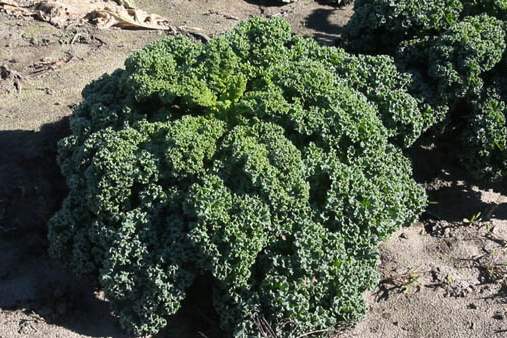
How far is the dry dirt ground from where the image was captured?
552 cm

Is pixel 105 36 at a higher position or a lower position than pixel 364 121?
lower

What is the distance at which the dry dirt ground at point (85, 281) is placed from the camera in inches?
217

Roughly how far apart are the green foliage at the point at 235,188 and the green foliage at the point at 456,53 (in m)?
0.65

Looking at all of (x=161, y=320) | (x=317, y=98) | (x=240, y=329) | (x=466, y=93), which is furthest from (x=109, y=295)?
(x=466, y=93)

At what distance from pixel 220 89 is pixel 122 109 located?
828mm

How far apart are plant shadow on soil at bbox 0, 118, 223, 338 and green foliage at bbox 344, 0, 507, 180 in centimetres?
281

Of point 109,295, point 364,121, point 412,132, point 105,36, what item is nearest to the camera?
point 109,295

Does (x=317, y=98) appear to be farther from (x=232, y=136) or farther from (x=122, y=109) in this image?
(x=122, y=109)

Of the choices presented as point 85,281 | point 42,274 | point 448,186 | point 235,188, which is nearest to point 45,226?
point 42,274

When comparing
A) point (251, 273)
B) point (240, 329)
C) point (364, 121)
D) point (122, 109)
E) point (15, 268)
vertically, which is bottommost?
point (15, 268)

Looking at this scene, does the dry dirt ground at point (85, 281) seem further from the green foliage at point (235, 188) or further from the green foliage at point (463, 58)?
the green foliage at point (463, 58)

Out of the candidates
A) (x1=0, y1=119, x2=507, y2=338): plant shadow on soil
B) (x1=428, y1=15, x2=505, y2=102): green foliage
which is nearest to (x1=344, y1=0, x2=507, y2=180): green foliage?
(x1=428, y1=15, x2=505, y2=102): green foliage

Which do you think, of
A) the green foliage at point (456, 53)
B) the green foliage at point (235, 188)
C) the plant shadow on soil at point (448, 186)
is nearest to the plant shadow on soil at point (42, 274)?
the green foliage at point (235, 188)

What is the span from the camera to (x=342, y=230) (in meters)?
5.33
